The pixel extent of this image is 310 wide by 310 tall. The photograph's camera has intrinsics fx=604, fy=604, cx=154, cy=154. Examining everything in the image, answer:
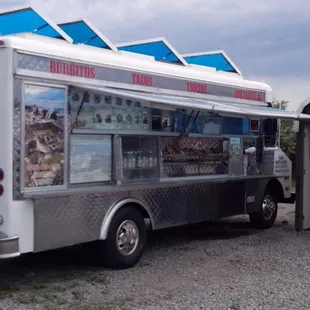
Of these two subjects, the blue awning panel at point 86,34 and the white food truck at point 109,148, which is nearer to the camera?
the white food truck at point 109,148

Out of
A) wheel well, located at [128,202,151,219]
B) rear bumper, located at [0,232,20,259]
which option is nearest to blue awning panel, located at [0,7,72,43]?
wheel well, located at [128,202,151,219]

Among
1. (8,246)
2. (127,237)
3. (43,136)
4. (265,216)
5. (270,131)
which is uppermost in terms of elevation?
(270,131)

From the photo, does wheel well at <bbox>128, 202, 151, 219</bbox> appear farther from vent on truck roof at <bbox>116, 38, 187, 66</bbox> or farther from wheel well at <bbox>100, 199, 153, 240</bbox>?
vent on truck roof at <bbox>116, 38, 187, 66</bbox>

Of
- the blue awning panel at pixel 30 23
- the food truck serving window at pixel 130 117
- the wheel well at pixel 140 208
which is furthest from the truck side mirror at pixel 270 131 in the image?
the blue awning panel at pixel 30 23

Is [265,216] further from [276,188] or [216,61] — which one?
[216,61]

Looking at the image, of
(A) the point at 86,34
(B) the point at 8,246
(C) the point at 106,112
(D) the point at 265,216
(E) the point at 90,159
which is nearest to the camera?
(B) the point at 8,246

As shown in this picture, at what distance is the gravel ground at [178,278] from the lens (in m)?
6.17

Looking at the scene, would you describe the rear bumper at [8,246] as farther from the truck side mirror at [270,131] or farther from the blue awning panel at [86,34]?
the truck side mirror at [270,131]

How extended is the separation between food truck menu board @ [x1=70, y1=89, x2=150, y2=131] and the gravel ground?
1.63m

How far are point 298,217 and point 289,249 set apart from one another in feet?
5.97

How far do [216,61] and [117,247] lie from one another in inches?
196

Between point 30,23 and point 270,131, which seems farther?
point 270,131

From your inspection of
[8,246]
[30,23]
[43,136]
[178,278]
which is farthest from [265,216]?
[8,246]

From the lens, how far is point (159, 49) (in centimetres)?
948
